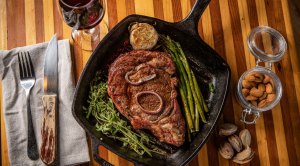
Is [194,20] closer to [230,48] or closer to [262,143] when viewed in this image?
[230,48]

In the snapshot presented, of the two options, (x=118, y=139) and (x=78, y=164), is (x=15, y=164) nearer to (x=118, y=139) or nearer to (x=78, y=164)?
(x=78, y=164)

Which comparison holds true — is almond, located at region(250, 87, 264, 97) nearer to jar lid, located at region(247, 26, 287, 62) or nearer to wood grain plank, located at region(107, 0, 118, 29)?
jar lid, located at region(247, 26, 287, 62)

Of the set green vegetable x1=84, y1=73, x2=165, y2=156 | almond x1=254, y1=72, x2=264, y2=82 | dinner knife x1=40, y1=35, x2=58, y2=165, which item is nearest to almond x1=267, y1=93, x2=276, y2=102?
almond x1=254, y1=72, x2=264, y2=82

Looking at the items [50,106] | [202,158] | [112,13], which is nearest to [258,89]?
[202,158]

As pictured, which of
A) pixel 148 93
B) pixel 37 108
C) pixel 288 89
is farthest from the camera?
pixel 288 89

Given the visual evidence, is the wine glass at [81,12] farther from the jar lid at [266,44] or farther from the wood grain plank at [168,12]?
the jar lid at [266,44]

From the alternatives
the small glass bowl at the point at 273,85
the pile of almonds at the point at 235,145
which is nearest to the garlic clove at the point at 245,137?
the pile of almonds at the point at 235,145
